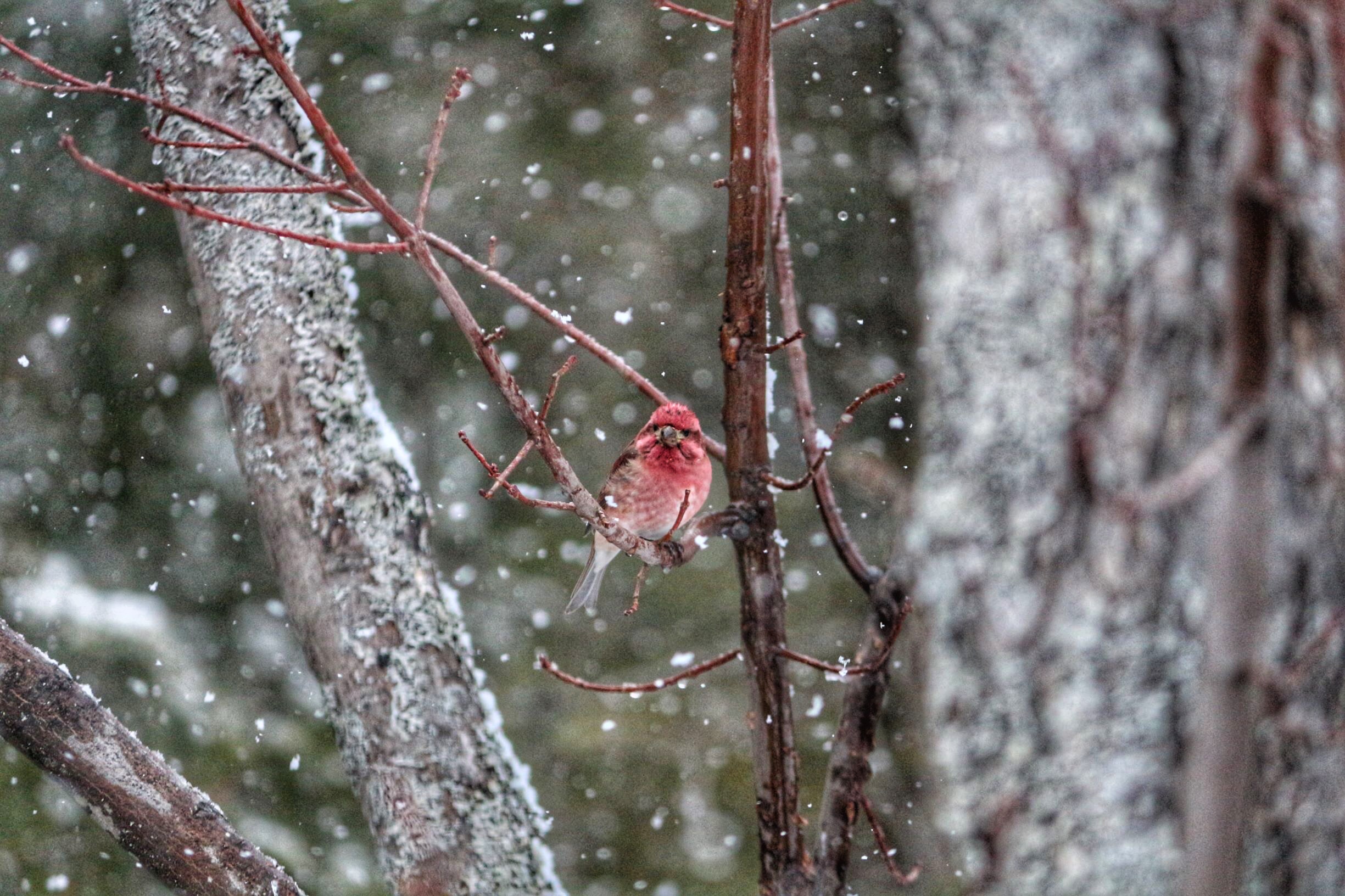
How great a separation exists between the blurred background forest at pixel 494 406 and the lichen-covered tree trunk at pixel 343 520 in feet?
2.30

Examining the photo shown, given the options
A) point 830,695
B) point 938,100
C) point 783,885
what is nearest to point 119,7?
point 938,100

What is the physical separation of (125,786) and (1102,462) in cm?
132

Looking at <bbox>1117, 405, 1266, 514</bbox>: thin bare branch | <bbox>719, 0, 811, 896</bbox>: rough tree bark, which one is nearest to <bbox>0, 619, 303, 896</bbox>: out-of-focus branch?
<bbox>719, 0, 811, 896</bbox>: rough tree bark

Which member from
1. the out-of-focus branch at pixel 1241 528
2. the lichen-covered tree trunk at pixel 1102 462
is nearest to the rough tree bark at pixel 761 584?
the lichen-covered tree trunk at pixel 1102 462

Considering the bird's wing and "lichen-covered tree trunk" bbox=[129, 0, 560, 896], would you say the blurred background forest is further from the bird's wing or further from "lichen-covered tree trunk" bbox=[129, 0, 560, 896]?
"lichen-covered tree trunk" bbox=[129, 0, 560, 896]

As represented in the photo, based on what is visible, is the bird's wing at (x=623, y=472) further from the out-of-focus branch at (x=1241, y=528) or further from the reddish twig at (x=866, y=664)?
the out-of-focus branch at (x=1241, y=528)

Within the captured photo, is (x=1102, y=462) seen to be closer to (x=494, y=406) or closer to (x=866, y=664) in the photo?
(x=866, y=664)

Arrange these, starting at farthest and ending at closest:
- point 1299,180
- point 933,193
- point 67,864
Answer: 1. point 67,864
2. point 933,193
3. point 1299,180

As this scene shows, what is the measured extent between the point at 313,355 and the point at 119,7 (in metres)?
1.47

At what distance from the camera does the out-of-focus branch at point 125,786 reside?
58.2 inches

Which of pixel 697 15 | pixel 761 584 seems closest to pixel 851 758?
pixel 761 584

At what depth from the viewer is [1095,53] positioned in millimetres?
1368

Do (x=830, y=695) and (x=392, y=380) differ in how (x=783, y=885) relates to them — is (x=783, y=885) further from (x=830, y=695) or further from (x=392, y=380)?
(x=392, y=380)

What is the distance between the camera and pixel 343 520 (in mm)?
→ 1776
